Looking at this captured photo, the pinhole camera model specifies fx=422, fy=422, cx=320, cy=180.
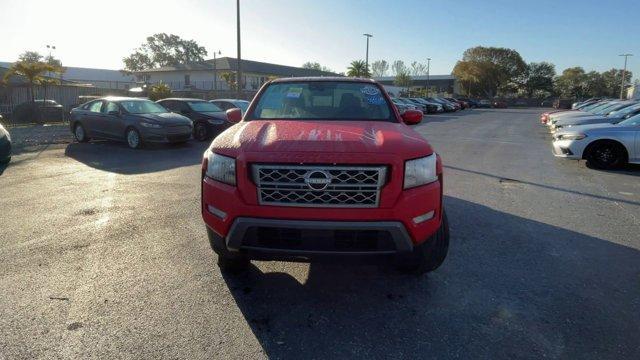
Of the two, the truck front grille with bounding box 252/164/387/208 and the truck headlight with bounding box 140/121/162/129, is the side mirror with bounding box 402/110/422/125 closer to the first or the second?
the truck front grille with bounding box 252/164/387/208

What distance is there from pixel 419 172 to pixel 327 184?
698 mm

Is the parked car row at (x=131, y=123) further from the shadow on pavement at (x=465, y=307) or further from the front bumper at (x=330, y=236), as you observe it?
the front bumper at (x=330, y=236)

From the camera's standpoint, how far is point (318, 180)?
2900 mm

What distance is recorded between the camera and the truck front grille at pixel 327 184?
2.91m

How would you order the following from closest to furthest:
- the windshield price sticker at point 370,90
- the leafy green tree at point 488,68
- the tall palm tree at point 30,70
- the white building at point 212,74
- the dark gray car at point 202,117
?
1. the windshield price sticker at point 370,90
2. the dark gray car at point 202,117
3. the tall palm tree at point 30,70
4. the white building at point 212,74
5. the leafy green tree at point 488,68

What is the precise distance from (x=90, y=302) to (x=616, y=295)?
4195mm

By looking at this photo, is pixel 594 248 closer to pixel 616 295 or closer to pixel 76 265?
pixel 616 295

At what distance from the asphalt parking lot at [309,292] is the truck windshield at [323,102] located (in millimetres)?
1512

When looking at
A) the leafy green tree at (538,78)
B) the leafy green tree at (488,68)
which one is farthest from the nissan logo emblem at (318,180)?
the leafy green tree at (538,78)

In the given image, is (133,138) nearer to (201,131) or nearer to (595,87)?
(201,131)

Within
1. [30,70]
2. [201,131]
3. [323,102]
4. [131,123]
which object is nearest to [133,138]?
[131,123]

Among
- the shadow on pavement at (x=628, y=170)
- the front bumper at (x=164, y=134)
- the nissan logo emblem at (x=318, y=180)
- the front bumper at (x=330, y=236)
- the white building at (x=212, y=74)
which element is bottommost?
the shadow on pavement at (x=628, y=170)

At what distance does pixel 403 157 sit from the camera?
299 centimetres

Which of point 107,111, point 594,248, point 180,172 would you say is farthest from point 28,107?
point 594,248
